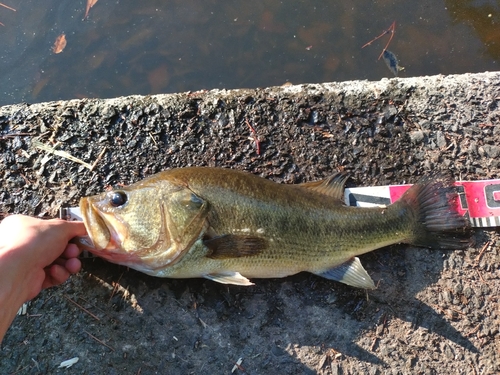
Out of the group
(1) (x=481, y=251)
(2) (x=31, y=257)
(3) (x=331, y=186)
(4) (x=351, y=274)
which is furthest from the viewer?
(1) (x=481, y=251)

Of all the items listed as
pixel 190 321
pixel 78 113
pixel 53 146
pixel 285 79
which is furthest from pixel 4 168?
pixel 285 79

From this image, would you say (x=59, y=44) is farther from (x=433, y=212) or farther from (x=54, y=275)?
(x=433, y=212)

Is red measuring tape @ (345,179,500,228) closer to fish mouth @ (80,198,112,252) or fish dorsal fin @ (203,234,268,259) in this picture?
fish dorsal fin @ (203,234,268,259)

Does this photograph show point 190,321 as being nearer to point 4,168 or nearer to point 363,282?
point 363,282

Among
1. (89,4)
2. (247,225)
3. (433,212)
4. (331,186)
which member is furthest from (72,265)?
(89,4)

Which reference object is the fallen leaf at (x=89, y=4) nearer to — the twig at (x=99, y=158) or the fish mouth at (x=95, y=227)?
the twig at (x=99, y=158)

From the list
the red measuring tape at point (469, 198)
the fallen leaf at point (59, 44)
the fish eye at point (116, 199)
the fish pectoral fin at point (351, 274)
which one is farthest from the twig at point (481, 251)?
the fallen leaf at point (59, 44)
